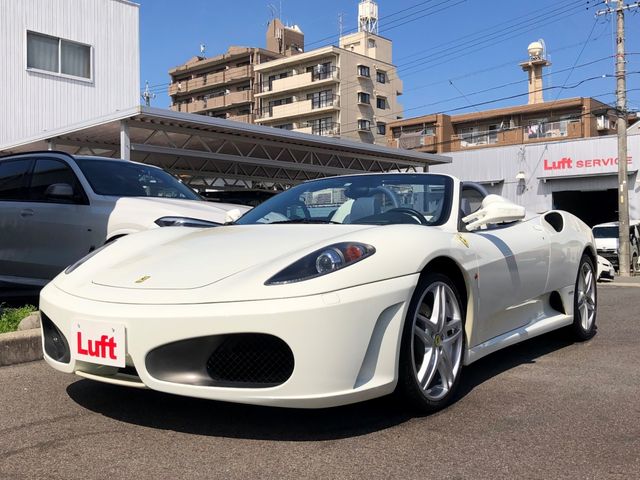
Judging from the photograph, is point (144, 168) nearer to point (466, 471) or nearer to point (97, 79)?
point (466, 471)

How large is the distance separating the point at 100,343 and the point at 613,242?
20.9 m

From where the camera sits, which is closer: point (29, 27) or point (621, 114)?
point (29, 27)

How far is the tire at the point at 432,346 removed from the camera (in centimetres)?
284

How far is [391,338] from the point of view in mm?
2691

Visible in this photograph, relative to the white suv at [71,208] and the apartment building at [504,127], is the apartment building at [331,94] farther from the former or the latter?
the white suv at [71,208]

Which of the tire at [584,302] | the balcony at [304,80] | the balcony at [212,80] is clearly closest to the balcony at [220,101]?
the balcony at [212,80]

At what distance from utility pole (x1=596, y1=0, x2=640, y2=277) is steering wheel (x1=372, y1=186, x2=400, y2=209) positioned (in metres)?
17.0

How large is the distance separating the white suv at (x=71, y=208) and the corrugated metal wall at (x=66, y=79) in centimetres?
1054

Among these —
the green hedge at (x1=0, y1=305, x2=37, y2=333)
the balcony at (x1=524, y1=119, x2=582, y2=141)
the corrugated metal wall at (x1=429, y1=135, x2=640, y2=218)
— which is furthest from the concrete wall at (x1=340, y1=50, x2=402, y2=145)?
the green hedge at (x1=0, y1=305, x2=37, y2=333)

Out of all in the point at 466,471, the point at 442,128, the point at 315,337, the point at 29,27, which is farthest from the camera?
the point at 442,128

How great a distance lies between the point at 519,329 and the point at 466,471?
5.77 ft

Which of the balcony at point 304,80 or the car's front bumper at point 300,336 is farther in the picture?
Answer: the balcony at point 304,80

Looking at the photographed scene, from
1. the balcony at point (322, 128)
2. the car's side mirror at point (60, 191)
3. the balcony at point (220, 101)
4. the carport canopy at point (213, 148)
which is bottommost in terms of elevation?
the car's side mirror at point (60, 191)

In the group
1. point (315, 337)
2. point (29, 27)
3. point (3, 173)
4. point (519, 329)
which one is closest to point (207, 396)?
point (315, 337)
